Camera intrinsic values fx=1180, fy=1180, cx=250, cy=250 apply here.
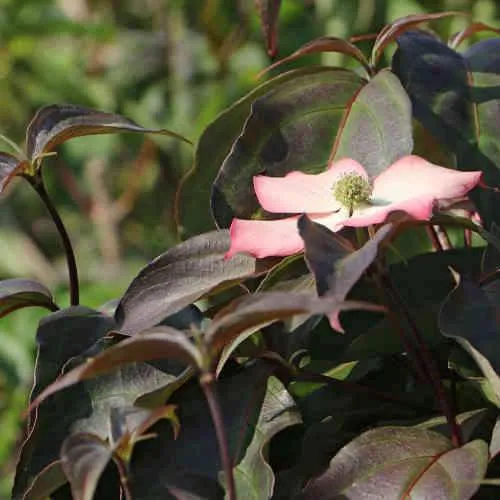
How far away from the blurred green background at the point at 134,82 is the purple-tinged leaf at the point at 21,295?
4.78ft

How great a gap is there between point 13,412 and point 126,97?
0.85 metres

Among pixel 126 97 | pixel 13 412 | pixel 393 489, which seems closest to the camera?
pixel 393 489

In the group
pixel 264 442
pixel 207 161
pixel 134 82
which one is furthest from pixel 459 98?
pixel 134 82

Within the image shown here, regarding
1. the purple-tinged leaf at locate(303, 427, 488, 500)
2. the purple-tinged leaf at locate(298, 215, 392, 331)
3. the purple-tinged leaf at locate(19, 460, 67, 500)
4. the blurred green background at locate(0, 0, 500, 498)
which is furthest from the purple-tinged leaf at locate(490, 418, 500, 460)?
the blurred green background at locate(0, 0, 500, 498)

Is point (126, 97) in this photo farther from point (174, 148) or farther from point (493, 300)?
point (493, 300)

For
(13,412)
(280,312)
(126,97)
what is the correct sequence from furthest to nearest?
(126,97) → (13,412) → (280,312)

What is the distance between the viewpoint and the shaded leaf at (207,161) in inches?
30.5

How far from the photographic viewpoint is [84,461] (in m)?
0.52

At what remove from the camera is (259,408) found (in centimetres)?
63

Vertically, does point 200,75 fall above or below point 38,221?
above

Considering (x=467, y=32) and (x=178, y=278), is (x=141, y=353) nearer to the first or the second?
(x=178, y=278)

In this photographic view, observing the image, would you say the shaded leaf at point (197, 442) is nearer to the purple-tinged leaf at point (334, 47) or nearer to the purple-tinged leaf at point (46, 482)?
the purple-tinged leaf at point (46, 482)

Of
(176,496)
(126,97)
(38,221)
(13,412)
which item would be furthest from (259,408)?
(38,221)

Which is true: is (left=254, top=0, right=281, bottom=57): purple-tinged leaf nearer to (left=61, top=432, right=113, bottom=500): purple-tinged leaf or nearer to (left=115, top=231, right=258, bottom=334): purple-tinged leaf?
(left=115, top=231, right=258, bottom=334): purple-tinged leaf
